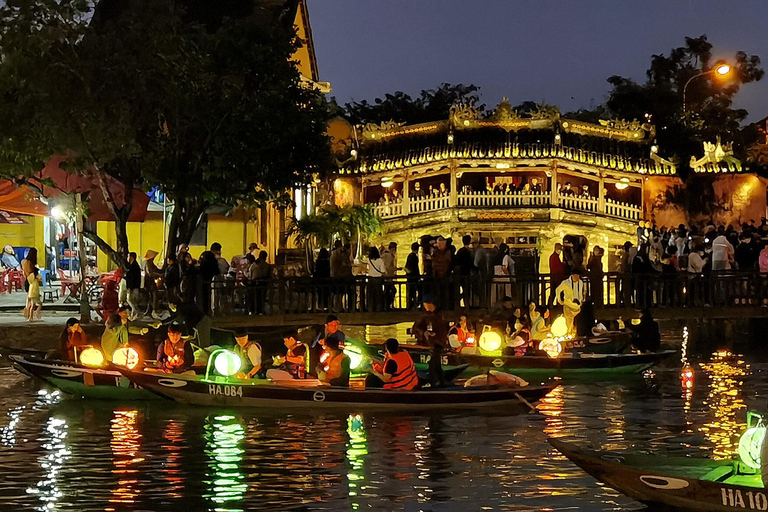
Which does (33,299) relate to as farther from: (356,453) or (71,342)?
(356,453)

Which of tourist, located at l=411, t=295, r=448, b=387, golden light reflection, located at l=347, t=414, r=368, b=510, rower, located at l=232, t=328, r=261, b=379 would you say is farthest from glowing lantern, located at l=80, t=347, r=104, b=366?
tourist, located at l=411, t=295, r=448, b=387

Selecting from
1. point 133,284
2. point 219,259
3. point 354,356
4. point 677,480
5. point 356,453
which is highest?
point 219,259

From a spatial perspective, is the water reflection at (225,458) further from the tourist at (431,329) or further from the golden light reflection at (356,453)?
the tourist at (431,329)

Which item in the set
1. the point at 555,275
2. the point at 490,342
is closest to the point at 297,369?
the point at 490,342

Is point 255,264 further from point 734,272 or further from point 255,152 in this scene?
point 734,272

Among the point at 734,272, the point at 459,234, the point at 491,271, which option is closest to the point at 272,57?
the point at 491,271

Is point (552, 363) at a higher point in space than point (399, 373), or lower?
lower

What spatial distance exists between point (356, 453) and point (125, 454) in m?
3.09

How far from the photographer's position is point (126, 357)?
19.7 metres

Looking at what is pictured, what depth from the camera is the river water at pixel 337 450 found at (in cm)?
1271

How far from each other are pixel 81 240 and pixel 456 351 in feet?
29.9

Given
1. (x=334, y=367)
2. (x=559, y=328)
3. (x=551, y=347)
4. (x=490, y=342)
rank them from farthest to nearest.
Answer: (x=559, y=328)
(x=490, y=342)
(x=551, y=347)
(x=334, y=367)

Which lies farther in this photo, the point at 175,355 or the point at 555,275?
the point at 555,275

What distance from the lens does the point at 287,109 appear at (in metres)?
Result: 25.8
